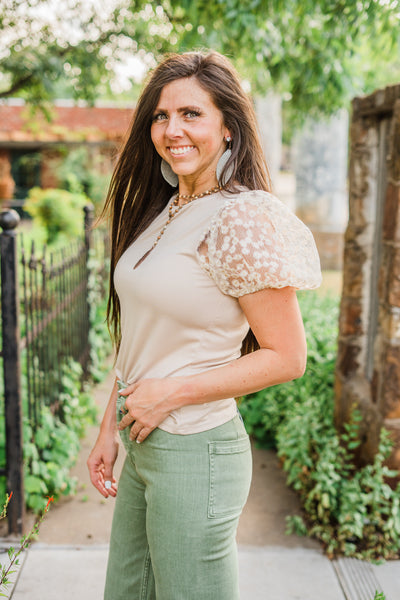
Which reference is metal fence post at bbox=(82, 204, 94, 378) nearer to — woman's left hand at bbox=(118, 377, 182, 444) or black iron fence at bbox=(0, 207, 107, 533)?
black iron fence at bbox=(0, 207, 107, 533)

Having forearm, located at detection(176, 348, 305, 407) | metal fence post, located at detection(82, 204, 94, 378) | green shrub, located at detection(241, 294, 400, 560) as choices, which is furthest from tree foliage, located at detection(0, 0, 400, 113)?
forearm, located at detection(176, 348, 305, 407)

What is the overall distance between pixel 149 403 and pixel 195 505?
0.26 m

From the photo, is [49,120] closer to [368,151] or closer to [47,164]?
[368,151]

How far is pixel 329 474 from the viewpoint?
293cm

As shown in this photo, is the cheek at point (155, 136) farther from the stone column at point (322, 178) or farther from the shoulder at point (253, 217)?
the stone column at point (322, 178)

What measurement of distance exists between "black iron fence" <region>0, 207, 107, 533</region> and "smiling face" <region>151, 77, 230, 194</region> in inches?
56.4

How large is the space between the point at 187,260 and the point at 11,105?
25.1 metres

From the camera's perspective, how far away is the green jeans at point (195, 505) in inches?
57.9

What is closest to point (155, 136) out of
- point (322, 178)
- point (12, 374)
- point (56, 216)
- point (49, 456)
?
point (12, 374)

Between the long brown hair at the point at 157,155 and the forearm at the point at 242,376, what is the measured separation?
284mm

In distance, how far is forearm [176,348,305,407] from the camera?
4.75 feet

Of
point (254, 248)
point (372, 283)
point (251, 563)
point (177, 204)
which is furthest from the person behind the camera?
point (372, 283)

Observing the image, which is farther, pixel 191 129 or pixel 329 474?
pixel 329 474

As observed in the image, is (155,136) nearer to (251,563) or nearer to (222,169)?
(222,169)
